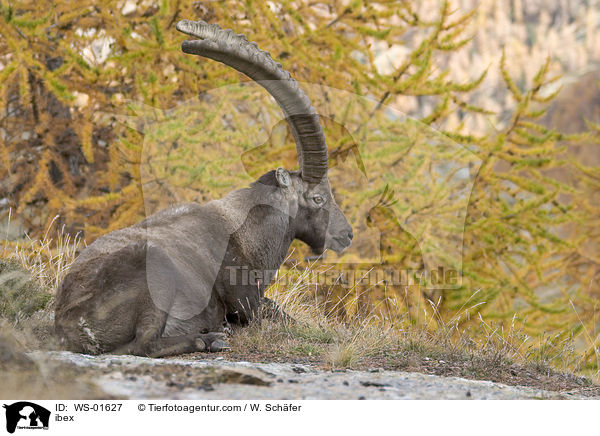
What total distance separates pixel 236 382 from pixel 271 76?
119 inches

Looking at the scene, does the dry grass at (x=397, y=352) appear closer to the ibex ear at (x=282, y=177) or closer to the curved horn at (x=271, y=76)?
the ibex ear at (x=282, y=177)

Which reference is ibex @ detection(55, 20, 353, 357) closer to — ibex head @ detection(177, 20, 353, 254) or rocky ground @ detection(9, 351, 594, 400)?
ibex head @ detection(177, 20, 353, 254)

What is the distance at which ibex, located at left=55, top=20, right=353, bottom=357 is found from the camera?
5457 mm

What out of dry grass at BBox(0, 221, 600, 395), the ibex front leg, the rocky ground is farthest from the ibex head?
the rocky ground

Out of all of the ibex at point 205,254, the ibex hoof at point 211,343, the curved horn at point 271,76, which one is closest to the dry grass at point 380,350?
the ibex hoof at point 211,343

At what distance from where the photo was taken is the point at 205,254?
247 inches

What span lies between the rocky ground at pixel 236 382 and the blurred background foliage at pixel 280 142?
4249mm

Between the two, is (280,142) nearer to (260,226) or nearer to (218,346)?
(260,226)

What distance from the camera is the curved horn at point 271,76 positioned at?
5914 mm

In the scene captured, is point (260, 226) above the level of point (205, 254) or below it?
above

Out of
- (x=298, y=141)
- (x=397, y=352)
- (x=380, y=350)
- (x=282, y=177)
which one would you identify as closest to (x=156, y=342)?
(x=380, y=350)

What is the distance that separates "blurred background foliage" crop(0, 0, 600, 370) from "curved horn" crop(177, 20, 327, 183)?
260 centimetres

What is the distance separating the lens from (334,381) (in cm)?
452
